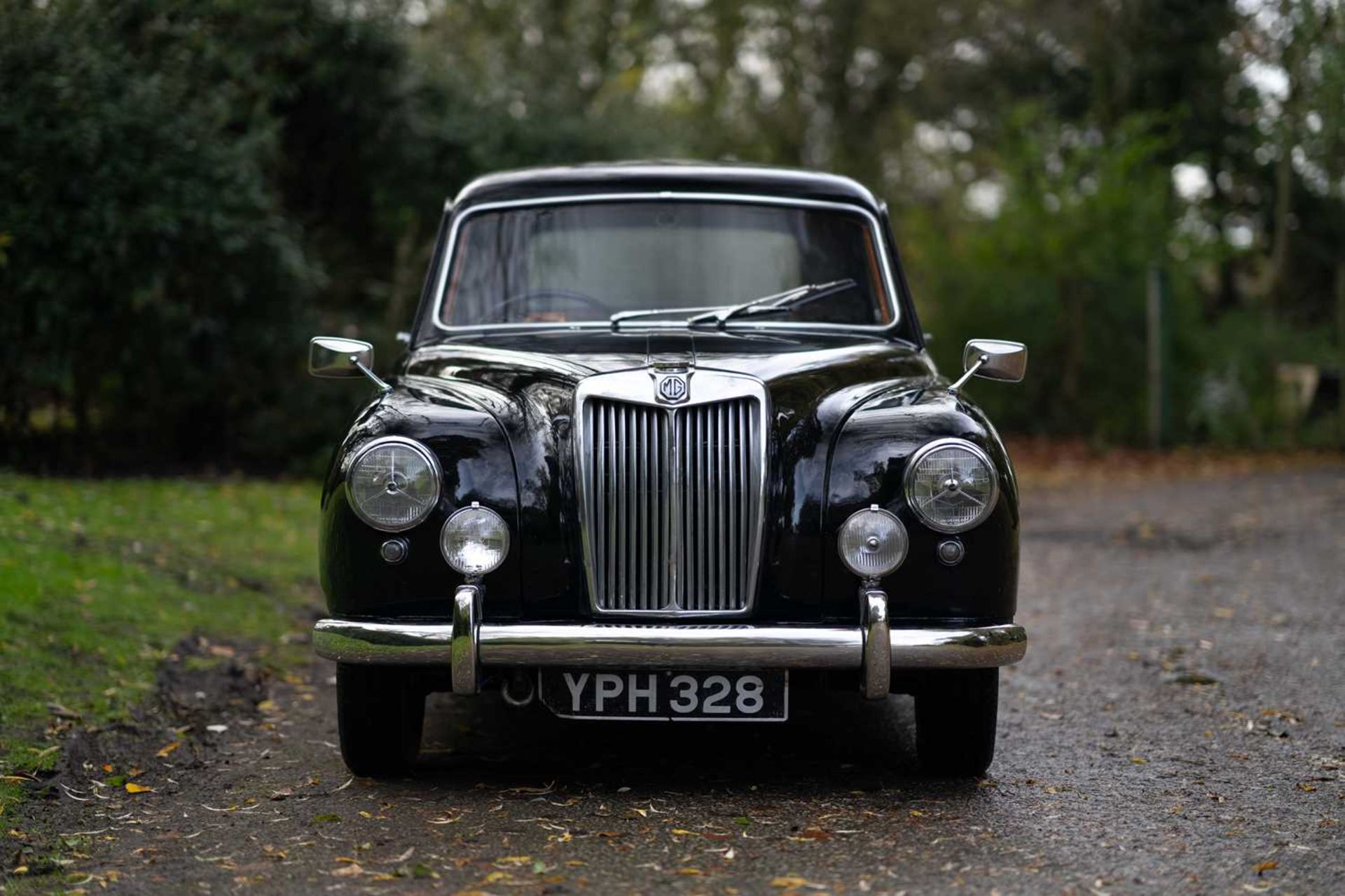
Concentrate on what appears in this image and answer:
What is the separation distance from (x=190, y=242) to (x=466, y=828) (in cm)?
777

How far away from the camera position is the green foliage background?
10.5m

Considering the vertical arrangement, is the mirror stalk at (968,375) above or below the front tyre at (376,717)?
above

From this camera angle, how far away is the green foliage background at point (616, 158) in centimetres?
1048

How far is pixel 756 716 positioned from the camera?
4.23 metres

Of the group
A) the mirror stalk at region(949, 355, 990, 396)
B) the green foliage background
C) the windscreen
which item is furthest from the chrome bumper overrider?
the green foliage background

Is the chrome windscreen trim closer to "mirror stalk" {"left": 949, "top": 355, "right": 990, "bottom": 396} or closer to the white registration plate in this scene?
"mirror stalk" {"left": 949, "top": 355, "right": 990, "bottom": 396}

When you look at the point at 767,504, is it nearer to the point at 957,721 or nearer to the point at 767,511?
the point at 767,511

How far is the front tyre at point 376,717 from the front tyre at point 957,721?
1.52 meters

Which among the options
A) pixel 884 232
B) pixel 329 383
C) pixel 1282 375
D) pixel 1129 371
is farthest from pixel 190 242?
pixel 1282 375

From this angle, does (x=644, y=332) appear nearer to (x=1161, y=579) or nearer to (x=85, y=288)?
(x=1161, y=579)

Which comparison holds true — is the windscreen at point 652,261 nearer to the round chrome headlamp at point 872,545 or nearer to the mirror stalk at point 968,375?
the mirror stalk at point 968,375

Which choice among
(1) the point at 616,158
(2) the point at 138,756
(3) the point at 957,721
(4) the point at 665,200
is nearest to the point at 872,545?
(3) the point at 957,721

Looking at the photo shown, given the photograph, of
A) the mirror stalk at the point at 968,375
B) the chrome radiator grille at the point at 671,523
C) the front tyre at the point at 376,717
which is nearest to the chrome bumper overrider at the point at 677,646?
the chrome radiator grille at the point at 671,523

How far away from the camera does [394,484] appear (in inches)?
167
